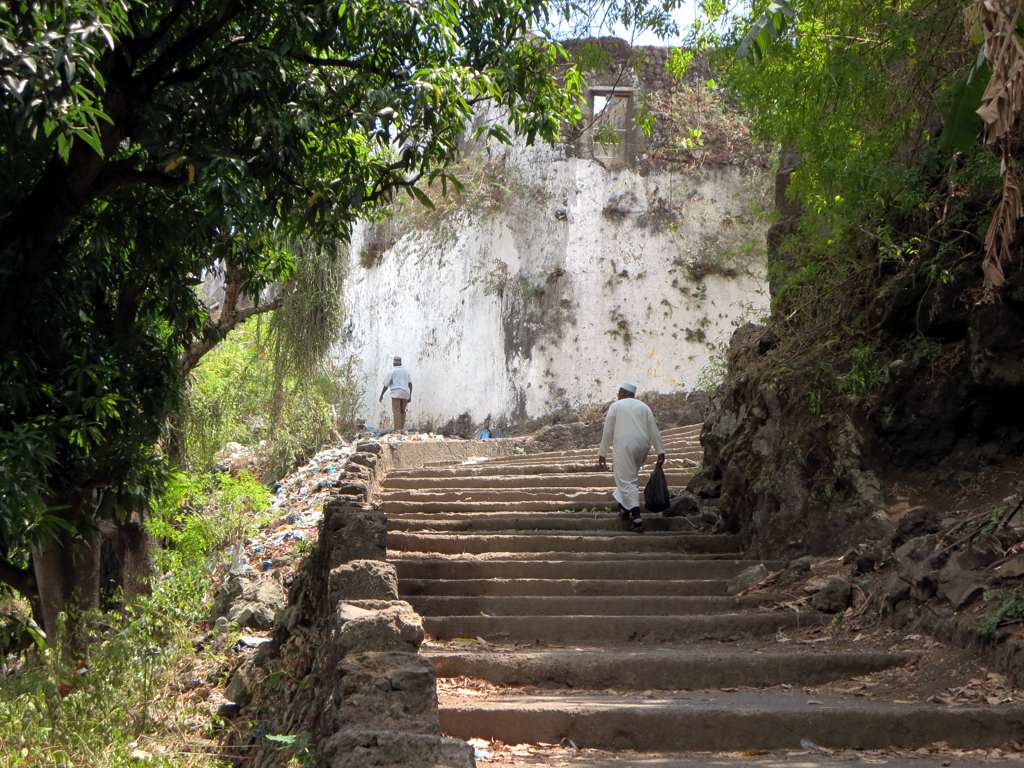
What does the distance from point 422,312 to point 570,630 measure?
1645 centimetres

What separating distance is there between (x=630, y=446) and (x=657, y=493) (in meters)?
0.58

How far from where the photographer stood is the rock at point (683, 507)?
38.6 feet

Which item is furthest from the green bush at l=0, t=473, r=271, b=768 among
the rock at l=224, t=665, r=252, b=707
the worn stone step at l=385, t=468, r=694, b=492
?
the worn stone step at l=385, t=468, r=694, b=492

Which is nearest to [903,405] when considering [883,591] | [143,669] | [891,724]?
[883,591]

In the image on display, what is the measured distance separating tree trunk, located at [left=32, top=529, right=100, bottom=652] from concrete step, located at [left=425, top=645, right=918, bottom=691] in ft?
13.9

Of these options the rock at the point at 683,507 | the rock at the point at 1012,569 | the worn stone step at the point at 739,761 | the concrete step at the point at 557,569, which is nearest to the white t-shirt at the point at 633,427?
the rock at the point at 683,507

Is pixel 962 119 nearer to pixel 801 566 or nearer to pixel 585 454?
pixel 801 566

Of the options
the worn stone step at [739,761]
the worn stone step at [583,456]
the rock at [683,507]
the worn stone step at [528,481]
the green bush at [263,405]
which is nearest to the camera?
the worn stone step at [739,761]

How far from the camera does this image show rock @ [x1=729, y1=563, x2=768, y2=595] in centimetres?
933

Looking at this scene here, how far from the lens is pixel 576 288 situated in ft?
74.5

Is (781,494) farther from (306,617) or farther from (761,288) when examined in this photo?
(761,288)

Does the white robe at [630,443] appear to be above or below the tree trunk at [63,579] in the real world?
above

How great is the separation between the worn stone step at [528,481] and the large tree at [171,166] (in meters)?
4.55

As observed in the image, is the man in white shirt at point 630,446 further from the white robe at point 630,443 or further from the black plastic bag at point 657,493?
the black plastic bag at point 657,493
